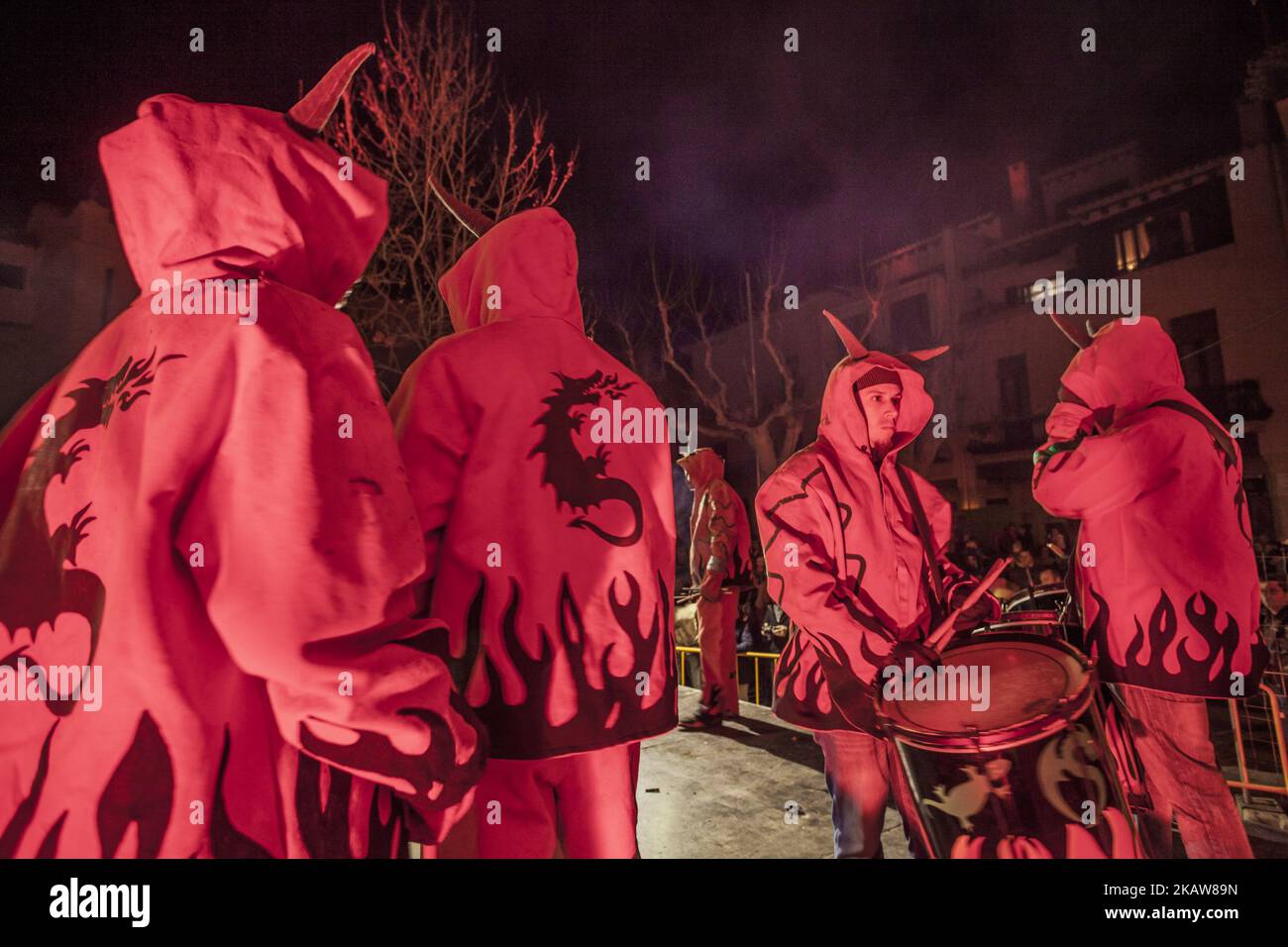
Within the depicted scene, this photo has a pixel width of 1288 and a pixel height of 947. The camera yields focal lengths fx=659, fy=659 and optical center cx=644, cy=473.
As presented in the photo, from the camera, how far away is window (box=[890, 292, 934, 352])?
21.8 metres

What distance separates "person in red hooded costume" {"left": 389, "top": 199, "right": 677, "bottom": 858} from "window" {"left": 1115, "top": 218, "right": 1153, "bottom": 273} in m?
22.4

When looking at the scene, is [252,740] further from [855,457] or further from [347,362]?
[855,457]

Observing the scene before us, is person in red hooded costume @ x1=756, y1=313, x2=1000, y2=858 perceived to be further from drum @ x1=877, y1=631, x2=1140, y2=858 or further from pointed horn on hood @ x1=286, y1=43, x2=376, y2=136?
pointed horn on hood @ x1=286, y1=43, x2=376, y2=136

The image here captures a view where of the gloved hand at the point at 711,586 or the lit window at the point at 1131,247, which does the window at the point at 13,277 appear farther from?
the lit window at the point at 1131,247

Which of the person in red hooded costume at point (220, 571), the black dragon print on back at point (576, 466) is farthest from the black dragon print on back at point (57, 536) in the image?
the black dragon print on back at point (576, 466)

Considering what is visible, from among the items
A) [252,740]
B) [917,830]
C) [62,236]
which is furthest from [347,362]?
[62,236]

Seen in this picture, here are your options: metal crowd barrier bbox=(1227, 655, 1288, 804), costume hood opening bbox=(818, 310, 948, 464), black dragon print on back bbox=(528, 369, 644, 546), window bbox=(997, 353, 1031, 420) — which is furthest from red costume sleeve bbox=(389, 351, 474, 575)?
window bbox=(997, 353, 1031, 420)

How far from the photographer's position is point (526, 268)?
7.01ft

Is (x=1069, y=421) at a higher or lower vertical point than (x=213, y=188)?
lower

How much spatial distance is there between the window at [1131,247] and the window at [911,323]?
5192mm

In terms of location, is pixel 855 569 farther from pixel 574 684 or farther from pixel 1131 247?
pixel 1131 247

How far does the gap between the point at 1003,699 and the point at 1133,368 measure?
2124mm

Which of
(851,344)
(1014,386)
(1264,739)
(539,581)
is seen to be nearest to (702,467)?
(851,344)

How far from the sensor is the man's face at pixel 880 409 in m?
3.06
